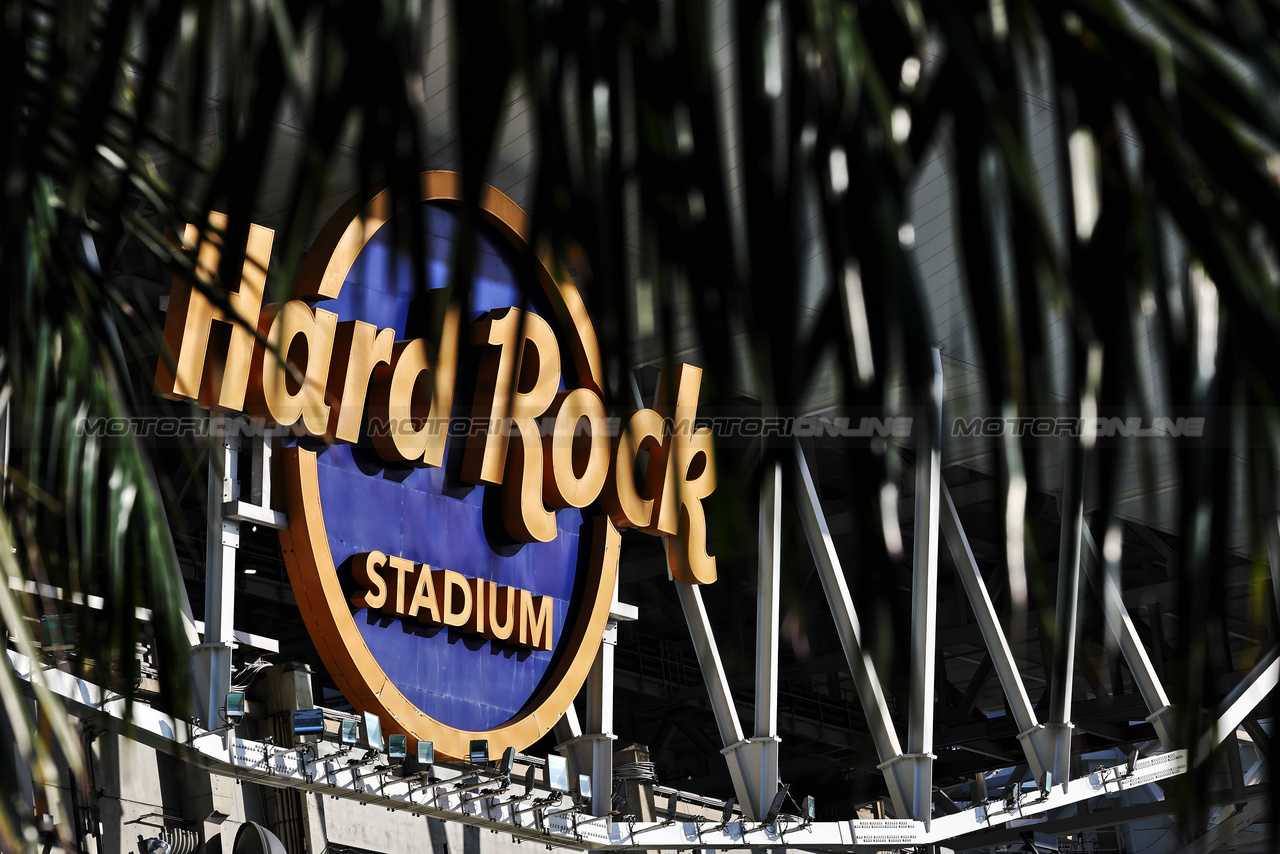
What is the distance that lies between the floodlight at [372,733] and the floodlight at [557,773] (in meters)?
2.53

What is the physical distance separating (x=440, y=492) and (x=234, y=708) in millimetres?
3697

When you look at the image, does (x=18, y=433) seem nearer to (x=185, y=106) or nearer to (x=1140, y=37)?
(x=185, y=106)

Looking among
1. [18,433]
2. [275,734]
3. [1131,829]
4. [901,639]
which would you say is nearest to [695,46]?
[901,639]

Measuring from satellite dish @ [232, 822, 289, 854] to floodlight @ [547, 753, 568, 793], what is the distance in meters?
3.13

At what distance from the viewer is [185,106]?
2.18 m

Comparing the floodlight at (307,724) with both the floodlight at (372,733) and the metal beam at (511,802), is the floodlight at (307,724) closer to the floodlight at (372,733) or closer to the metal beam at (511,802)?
the metal beam at (511,802)

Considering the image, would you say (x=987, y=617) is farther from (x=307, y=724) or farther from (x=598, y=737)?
(x=307, y=724)

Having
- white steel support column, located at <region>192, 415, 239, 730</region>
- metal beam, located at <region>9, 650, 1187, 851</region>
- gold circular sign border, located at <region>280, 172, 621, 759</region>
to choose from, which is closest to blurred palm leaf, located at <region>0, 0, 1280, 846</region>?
metal beam, located at <region>9, 650, 1187, 851</region>

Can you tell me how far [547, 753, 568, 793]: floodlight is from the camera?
17.9 metres

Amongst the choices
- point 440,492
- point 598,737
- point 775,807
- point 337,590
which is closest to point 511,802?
point 598,737

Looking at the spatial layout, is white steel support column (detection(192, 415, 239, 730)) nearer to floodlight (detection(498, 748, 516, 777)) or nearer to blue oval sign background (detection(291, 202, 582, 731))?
blue oval sign background (detection(291, 202, 582, 731))

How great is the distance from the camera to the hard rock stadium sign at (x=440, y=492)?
16.1m

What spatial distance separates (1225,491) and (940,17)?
0.60 meters

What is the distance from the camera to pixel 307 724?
16.4m
